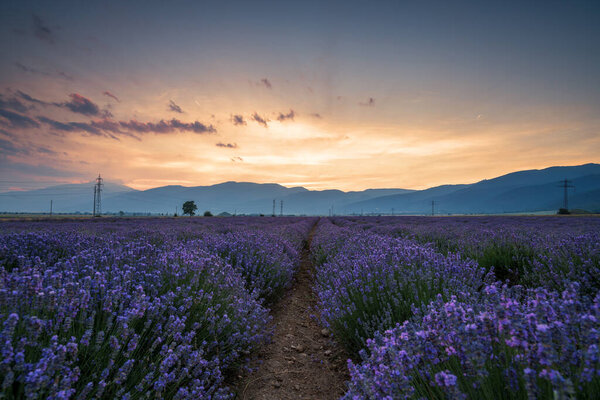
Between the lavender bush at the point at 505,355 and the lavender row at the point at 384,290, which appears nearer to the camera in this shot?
the lavender bush at the point at 505,355

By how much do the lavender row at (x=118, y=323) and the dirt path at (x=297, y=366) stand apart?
0.25 meters

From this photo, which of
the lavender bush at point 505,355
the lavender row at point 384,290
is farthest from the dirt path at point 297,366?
the lavender bush at point 505,355

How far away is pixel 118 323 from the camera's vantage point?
67.7 inches

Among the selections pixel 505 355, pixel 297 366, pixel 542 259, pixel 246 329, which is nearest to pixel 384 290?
pixel 297 366

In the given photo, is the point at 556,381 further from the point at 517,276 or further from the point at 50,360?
the point at 517,276

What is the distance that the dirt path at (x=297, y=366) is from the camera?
2619mm

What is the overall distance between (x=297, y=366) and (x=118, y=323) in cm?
205

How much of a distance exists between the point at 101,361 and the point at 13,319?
54 cm

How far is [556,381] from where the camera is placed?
2.76ft

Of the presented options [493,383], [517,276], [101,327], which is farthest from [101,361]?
[517,276]

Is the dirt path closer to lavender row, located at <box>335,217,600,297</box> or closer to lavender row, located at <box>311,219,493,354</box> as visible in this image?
lavender row, located at <box>311,219,493,354</box>

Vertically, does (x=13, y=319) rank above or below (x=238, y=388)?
above

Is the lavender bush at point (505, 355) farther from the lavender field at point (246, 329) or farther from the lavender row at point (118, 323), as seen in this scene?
the lavender row at point (118, 323)

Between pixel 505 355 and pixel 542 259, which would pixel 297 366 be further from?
pixel 542 259
